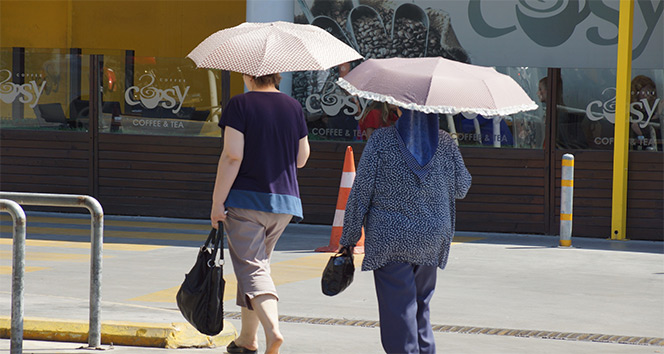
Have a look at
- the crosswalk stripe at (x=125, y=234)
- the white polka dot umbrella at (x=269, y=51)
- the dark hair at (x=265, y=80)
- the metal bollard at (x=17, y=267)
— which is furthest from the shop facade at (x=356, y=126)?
the metal bollard at (x=17, y=267)

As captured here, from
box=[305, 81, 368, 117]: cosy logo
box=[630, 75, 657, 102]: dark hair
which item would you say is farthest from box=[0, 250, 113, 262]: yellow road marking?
box=[630, 75, 657, 102]: dark hair

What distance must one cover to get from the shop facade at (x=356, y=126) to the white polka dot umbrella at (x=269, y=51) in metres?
6.94

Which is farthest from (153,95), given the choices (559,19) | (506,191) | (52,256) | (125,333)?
(125,333)

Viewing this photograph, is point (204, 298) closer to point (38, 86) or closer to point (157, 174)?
point (157, 174)

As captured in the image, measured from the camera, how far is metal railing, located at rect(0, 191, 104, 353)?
5.87m

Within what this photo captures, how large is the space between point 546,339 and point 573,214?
224 inches

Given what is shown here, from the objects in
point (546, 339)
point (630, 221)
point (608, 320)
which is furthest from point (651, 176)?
point (546, 339)

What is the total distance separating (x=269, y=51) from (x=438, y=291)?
3615 mm

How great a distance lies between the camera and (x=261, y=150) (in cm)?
567

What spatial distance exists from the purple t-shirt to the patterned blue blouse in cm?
57

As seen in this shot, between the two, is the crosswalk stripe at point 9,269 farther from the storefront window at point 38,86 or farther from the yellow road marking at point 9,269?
the storefront window at point 38,86

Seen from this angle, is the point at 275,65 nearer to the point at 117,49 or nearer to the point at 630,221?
the point at 630,221

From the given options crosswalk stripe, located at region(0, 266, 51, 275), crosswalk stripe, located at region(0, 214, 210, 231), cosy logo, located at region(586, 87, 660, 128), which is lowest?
crosswalk stripe, located at region(0, 266, 51, 275)

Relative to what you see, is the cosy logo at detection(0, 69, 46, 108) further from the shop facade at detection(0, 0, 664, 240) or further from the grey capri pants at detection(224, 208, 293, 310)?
the grey capri pants at detection(224, 208, 293, 310)
